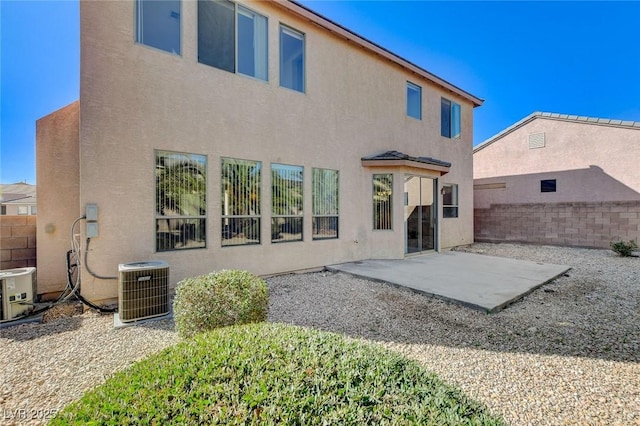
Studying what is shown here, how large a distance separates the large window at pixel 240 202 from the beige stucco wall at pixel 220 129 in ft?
0.61

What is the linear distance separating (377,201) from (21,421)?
9276 millimetres

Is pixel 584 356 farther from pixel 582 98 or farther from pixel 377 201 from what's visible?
pixel 582 98

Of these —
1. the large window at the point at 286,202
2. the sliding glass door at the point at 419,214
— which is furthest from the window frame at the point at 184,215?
the sliding glass door at the point at 419,214

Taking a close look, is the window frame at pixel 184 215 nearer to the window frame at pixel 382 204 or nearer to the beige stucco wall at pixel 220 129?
the beige stucco wall at pixel 220 129

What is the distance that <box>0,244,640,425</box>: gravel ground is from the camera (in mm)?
2849

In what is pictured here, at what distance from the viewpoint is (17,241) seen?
6.11m

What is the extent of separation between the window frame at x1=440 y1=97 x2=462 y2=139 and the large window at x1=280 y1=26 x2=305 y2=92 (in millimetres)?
7528

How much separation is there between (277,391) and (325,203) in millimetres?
7553

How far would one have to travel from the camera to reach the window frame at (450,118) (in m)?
13.0

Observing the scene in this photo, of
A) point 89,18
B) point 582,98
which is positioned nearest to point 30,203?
point 89,18

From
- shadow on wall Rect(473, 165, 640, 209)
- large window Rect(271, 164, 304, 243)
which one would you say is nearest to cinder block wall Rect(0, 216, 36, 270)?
large window Rect(271, 164, 304, 243)

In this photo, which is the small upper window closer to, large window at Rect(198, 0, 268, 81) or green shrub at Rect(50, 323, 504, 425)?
large window at Rect(198, 0, 268, 81)

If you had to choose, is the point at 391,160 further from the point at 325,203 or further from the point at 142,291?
the point at 142,291

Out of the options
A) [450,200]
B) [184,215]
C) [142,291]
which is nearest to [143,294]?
[142,291]
